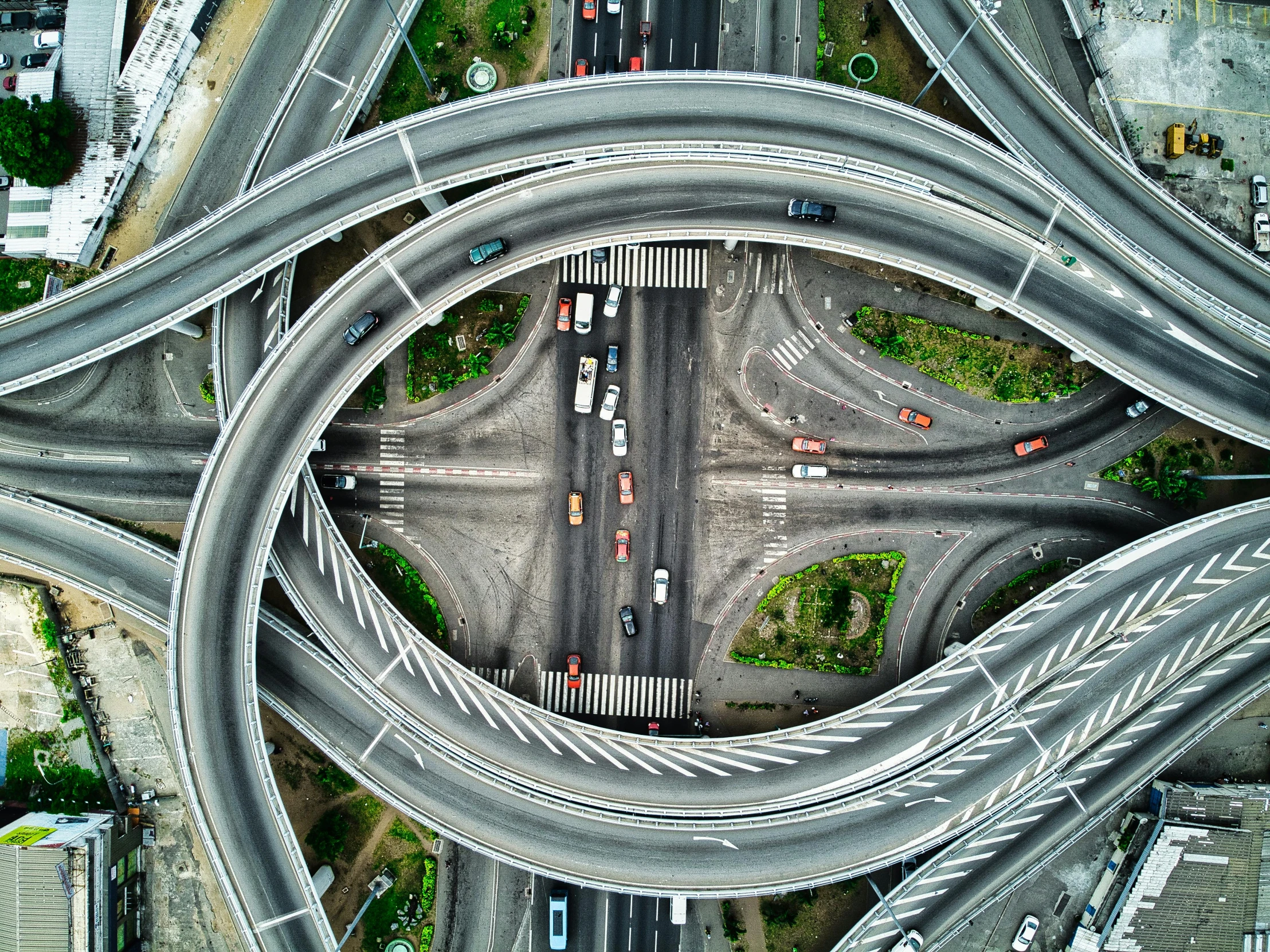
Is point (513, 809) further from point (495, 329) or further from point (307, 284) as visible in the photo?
point (307, 284)

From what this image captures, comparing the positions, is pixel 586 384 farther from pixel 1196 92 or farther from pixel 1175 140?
pixel 1196 92

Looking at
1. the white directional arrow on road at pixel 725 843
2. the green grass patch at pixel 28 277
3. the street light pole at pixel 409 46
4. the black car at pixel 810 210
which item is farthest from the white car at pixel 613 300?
the green grass patch at pixel 28 277

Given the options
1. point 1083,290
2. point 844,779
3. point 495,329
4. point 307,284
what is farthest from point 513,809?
point 1083,290

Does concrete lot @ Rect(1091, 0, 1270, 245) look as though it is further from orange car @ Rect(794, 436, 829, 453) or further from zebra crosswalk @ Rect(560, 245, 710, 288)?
zebra crosswalk @ Rect(560, 245, 710, 288)

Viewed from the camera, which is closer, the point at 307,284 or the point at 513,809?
the point at 513,809

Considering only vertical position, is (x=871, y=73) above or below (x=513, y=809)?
above

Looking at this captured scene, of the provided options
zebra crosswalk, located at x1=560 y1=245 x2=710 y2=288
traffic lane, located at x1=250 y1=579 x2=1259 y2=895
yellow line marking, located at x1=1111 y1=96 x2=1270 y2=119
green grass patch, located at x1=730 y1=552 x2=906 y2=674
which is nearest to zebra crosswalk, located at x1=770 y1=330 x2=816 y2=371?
zebra crosswalk, located at x1=560 y1=245 x2=710 y2=288
